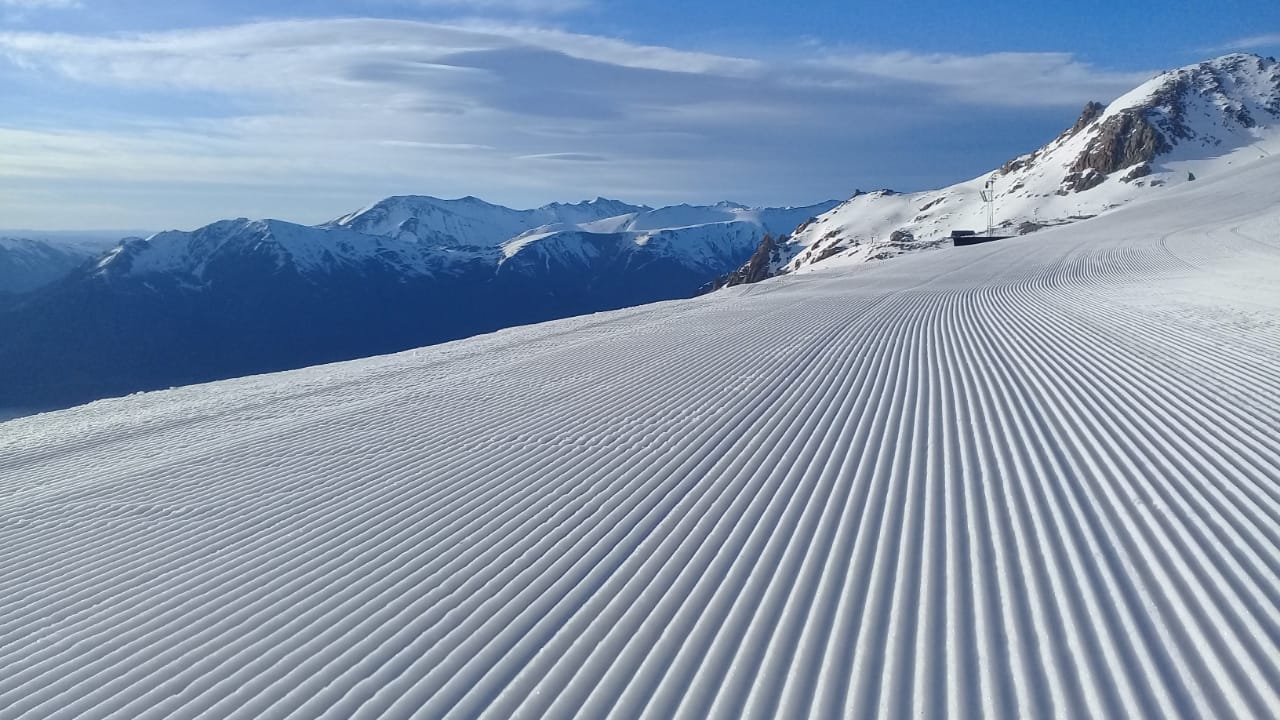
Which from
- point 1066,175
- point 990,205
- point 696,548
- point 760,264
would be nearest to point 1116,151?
point 1066,175

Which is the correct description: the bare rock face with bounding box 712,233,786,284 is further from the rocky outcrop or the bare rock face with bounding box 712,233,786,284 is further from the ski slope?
the ski slope

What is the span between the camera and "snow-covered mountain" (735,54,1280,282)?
265 feet

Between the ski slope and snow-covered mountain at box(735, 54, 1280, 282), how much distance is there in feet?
195

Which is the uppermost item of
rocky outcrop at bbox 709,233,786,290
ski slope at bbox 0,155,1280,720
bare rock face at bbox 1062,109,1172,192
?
bare rock face at bbox 1062,109,1172,192

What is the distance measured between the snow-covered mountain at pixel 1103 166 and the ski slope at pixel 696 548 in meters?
59.4

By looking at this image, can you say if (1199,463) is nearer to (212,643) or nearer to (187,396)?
(212,643)

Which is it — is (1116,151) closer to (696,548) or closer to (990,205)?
(990,205)

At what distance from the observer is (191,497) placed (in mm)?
9125

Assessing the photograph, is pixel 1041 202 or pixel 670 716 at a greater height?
pixel 1041 202

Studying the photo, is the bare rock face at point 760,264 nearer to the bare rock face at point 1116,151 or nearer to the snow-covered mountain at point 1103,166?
the snow-covered mountain at point 1103,166

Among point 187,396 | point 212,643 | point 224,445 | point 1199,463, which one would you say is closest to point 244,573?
point 212,643

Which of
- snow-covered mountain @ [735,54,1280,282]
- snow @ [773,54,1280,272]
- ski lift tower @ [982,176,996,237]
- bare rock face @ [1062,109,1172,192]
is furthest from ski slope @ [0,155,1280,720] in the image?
bare rock face @ [1062,109,1172,192]

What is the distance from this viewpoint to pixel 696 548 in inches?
240

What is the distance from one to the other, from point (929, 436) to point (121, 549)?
7819mm
